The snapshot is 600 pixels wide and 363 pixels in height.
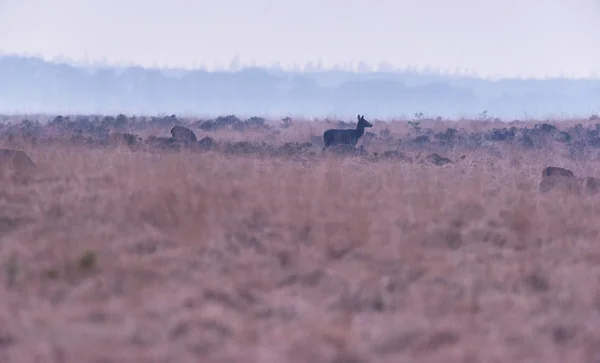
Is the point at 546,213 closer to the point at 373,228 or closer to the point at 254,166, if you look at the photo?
the point at 373,228

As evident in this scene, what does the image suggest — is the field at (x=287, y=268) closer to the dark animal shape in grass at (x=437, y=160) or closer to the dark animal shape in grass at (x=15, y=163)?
the dark animal shape in grass at (x=15, y=163)

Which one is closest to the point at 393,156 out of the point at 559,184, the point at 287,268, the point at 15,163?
the point at 559,184

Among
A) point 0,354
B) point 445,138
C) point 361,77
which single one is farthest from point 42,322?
point 361,77

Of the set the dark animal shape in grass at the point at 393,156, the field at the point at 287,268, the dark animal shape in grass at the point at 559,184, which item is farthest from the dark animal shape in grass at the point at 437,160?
the field at the point at 287,268

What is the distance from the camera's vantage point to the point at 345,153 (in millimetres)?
18625

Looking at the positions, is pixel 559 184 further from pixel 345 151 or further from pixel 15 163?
pixel 15 163

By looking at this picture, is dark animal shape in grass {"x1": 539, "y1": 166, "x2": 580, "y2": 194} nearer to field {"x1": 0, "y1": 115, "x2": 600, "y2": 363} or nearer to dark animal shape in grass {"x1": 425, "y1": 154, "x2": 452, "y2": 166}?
field {"x1": 0, "y1": 115, "x2": 600, "y2": 363}

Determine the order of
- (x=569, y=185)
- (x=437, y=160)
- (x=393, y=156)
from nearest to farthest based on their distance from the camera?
(x=569, y=185) < (x=437, y=160) < (x=393, y=156)

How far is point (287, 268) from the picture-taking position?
6922 mm

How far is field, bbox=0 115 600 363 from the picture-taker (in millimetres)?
5254

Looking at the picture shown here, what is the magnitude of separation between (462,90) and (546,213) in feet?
425

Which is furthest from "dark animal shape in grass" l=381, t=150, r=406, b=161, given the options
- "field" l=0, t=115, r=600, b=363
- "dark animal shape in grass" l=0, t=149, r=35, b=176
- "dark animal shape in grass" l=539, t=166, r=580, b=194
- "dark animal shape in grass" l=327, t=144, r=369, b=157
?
"dark animal shape in grass" l=0, t=149, r=35, b=176

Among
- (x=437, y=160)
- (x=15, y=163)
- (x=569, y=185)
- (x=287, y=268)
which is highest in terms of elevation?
(x=15, y=163)

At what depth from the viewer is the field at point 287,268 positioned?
5.25 metres
